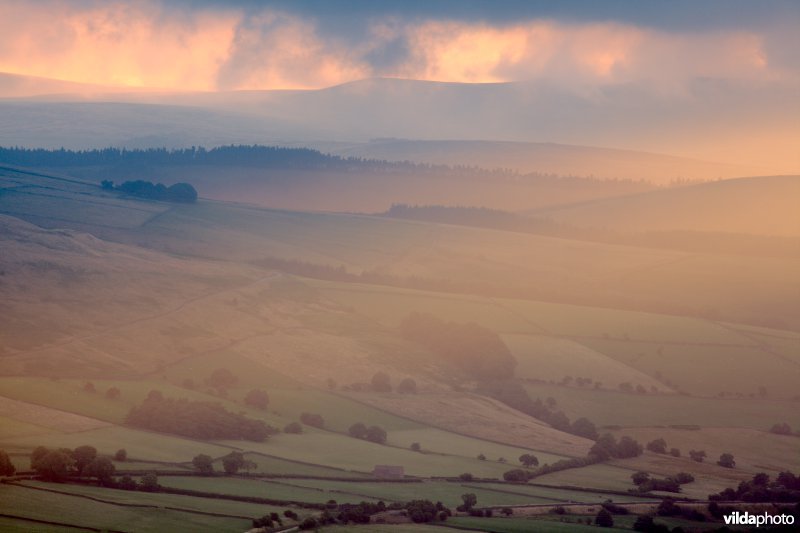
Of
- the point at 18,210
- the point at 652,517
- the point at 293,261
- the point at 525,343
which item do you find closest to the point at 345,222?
the point at 293,261

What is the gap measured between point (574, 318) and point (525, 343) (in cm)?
1100

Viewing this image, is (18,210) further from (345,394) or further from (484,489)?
(484,489)

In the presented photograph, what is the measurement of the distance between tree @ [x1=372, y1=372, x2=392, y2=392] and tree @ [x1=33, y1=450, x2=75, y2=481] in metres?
41.1

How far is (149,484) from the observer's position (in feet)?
176

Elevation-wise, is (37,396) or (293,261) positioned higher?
(293,261)

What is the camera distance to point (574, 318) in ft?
374

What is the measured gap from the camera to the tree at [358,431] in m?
Answer: 78.1

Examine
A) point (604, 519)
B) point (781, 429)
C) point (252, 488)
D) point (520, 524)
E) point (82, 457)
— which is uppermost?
point (781, 429)

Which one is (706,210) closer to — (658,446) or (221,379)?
(658,446)

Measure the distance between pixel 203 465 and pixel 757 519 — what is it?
29.9m

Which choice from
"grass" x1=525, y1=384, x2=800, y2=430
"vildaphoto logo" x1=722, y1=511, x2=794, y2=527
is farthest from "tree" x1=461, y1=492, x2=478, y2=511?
"grass" x1=525, y1=384, x2=800, y2=430

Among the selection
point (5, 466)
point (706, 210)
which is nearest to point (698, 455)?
point (5, 466)

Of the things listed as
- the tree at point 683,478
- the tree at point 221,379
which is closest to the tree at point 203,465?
the tree at point 221,379

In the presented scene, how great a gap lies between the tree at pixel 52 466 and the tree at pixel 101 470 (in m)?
1.14
